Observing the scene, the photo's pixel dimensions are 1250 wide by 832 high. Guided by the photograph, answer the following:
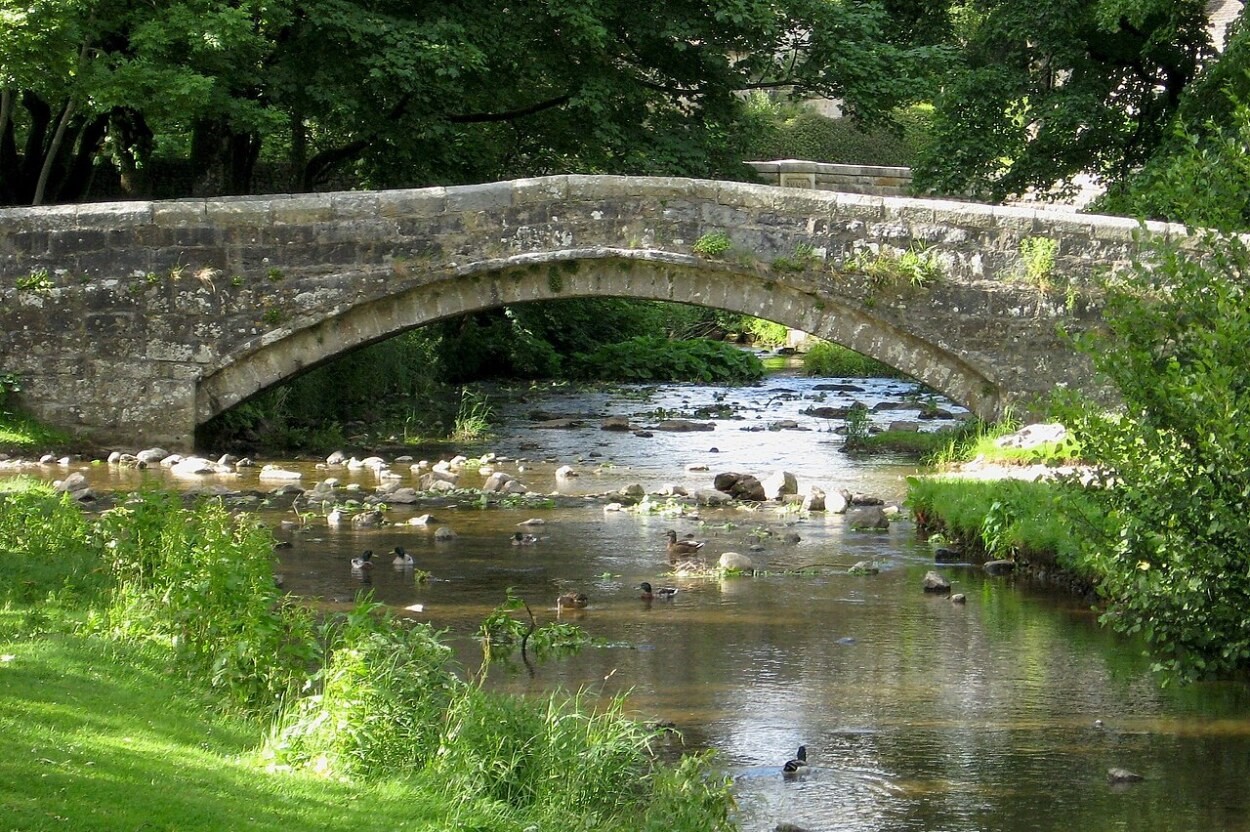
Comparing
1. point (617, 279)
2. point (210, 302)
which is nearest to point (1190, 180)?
point (617, 279)

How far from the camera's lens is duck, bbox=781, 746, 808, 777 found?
18.8 ft

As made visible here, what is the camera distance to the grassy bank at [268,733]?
426cm

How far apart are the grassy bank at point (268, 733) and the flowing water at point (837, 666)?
0.58 m

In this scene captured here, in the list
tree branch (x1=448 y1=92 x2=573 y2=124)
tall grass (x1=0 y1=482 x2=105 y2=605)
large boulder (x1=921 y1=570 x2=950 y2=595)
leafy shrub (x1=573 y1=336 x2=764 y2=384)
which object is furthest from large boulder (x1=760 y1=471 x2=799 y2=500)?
leafy shrub (x1=573 y1=336 x2=764 y2=384)

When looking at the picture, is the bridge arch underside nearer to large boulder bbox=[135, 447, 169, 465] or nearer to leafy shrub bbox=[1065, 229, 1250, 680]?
large boulder bbox=[135, 447, 169, 465]

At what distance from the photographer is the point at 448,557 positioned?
377 inches

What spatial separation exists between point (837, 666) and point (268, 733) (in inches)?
116

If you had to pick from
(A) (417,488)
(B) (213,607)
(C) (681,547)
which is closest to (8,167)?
(A) (417,488)

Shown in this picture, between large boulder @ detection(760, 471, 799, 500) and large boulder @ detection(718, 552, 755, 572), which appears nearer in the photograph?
large boulder @ detection(718, 552, 755, 572)

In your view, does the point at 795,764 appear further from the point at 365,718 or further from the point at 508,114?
the point at 508,114

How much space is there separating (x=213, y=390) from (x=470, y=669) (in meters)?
7.07

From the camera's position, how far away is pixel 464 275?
1291 centimetres

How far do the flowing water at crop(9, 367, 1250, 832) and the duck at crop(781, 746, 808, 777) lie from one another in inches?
1.6

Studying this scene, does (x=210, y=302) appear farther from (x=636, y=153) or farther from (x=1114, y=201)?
(x=1114, y=201)
